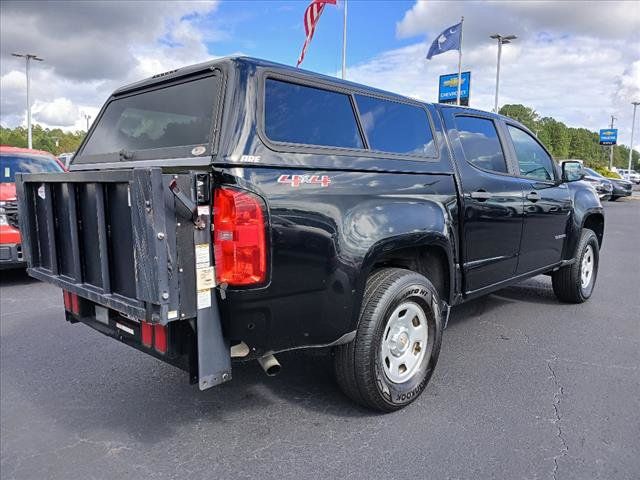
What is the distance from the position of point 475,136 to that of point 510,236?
90cm

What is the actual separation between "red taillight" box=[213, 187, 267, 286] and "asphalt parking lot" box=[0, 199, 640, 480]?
74 centimetres

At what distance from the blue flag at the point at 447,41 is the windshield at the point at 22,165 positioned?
19.1 meters

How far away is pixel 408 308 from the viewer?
3271 millimetres

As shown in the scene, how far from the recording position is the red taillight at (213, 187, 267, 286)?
2.36 meters

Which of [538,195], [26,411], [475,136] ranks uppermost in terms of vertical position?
[475,136]

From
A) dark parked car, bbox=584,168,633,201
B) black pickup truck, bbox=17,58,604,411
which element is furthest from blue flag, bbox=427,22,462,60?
black pickup truck, bbox=17,58,604,411

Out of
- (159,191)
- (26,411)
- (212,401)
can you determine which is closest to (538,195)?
(212,401)

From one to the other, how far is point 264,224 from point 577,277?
4.37 metres

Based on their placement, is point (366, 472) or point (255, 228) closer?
point (255, 228)

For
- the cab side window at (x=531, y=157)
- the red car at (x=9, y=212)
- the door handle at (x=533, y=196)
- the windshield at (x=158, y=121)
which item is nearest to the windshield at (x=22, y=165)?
the red car at (x=9, y=212)

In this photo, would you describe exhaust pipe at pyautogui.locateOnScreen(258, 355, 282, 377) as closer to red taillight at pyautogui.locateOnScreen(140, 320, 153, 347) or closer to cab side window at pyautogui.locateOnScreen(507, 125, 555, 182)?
red taillight at pyautogui.locateOnScreen(140, 320, 153, 347)

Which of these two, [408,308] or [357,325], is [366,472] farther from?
[408,308]

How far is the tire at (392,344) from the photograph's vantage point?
2.92m

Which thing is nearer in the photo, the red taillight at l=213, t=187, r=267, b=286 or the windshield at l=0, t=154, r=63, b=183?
the red taillight at l=213, t=187, r=267, b=286
